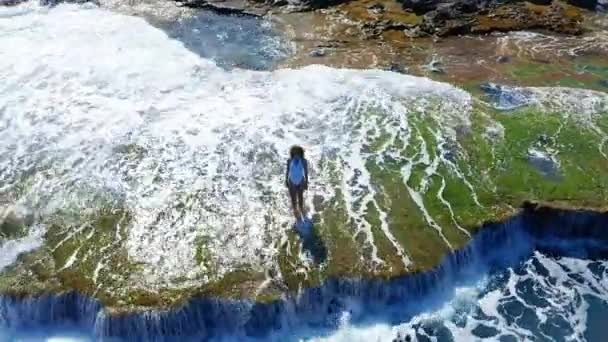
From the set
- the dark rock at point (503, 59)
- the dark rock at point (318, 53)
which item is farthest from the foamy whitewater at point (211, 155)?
the dark rock at point (503, 59)

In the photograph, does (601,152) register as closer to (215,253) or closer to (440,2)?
(215,253)

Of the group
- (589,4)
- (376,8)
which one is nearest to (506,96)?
(376,8)

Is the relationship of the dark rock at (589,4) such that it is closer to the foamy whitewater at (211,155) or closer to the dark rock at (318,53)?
the foamy whitewater at (211,155)

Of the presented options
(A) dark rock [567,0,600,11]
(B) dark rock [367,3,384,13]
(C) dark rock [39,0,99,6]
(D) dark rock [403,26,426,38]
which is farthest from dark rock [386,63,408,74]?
(C) dark rock [39,0,99,6]

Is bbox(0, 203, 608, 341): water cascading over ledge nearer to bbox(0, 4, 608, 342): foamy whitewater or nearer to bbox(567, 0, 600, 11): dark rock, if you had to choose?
bbox(0, 4, 608, 342): foamy whitewater

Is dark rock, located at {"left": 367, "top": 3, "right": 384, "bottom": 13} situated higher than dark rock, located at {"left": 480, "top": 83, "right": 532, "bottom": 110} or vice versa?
dark rock, located at {"left": 367, "top": 3, "right": 384, "bottom": 13}

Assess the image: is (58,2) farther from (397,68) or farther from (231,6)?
(397,68)

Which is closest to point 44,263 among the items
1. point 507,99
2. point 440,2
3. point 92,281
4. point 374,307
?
point 92,281
